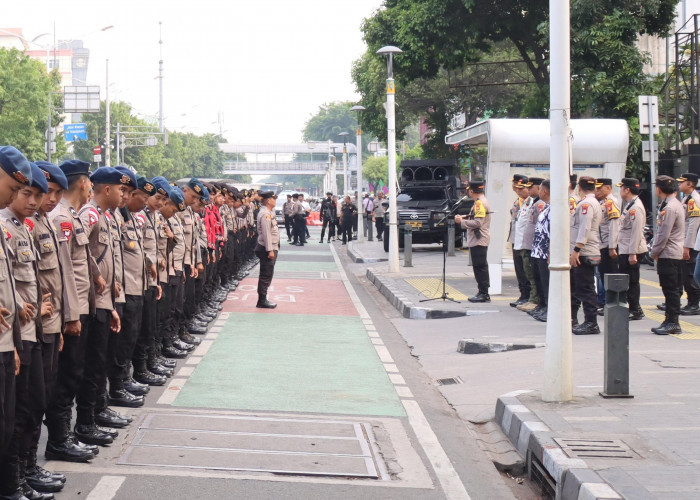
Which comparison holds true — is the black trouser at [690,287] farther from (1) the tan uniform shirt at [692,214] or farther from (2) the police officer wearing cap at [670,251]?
(2) the police officer wearing cap at [670,251]

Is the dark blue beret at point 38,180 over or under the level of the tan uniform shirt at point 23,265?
over

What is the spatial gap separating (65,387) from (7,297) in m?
1.69

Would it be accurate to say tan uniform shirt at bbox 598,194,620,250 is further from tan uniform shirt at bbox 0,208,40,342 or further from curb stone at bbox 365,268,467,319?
tan uniform shirt at bbox 0,208,40,342

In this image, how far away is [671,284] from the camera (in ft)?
42.4

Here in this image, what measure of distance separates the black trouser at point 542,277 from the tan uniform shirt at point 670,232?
161 cm

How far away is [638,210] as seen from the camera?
13.9 metres

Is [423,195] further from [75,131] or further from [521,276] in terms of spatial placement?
[75,131]

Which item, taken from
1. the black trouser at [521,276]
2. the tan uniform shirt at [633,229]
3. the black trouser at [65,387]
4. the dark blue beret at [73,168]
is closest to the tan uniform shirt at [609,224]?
the tan uniform shirt at [633,229]

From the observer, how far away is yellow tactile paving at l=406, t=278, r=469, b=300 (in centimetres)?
1847


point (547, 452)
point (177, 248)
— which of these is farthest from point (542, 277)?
point (547, 452)

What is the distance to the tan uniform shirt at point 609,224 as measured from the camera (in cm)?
1385

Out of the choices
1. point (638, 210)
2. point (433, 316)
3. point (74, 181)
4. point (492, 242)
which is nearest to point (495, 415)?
point (74, 181)

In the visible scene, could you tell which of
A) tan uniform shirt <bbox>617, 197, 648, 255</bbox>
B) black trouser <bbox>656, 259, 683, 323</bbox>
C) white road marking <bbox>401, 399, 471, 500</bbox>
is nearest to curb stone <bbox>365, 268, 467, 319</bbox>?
tan uniform shirt <bbox>617, 197, 648, 255</bbox>

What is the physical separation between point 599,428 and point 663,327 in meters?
5.40
